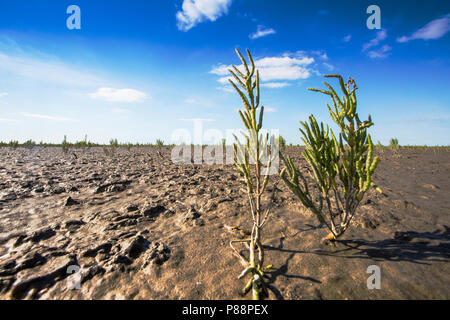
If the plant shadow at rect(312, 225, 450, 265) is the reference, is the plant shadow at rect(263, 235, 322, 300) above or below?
below

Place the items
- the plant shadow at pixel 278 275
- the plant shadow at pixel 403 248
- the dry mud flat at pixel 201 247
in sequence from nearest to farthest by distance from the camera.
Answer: the plant shadow at pixel 278 275
the dry mud flat at pixel 201 247
the plant shadow at pixel 403 248

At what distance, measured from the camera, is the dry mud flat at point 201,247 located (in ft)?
5.89

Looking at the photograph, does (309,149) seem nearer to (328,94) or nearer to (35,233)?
(328,94)

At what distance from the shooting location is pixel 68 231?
118 inches

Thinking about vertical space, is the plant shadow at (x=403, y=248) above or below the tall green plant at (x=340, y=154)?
below

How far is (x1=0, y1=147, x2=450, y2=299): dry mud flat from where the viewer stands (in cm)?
179

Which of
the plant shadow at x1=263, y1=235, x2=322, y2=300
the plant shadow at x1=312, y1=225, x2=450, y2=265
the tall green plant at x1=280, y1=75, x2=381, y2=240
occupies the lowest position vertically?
the plant shadow at x1=263, y1=235, x2=322, y2=300

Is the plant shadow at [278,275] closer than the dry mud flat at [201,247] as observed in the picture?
Yes

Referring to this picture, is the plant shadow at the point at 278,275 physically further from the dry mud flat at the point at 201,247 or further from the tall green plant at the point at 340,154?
the tall green plant at the point at 340,154

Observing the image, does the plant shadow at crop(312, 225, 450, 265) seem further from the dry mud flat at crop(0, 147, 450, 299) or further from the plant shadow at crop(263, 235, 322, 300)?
the plant shadow at crop(263, 235, 322, 300)

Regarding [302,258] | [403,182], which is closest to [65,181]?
[302,258]

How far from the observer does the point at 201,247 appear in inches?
95.3

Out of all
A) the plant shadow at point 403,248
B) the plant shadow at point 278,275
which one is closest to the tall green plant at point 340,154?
the plant shadow at point 403,248

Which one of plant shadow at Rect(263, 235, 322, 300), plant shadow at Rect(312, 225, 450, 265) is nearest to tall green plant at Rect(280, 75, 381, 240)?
plant shadow at Rect(312, 225, 450, 265)
